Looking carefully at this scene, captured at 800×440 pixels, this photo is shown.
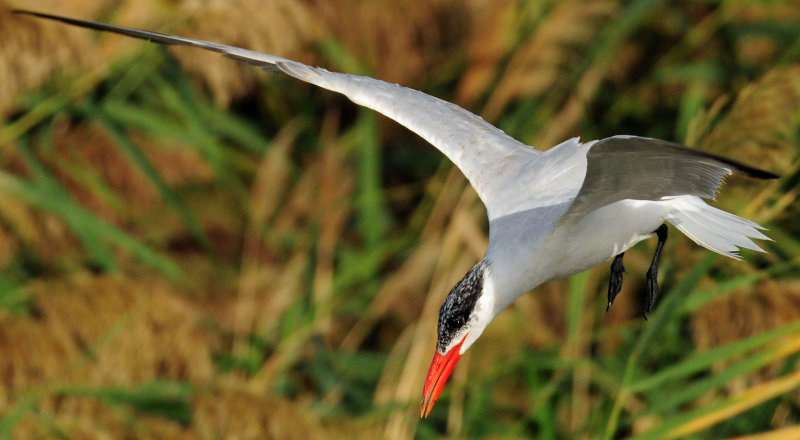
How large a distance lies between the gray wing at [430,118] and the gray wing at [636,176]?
0.48 m

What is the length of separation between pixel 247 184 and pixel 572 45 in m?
2.00

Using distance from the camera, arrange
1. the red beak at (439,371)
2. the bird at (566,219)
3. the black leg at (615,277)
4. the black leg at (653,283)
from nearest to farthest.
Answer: the bird at (566,219) → the red beak at (439,371) → the black leg at (653,283) → the black leg at (615,277)

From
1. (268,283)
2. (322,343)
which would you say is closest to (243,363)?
(322,343)

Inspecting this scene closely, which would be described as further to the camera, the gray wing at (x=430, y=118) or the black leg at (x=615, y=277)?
the black leg at (x=615, y=277)

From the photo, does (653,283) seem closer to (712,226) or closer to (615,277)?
(615,277)

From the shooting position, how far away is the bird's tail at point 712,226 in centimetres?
298

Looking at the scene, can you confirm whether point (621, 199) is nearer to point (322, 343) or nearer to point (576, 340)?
point (576, 340)

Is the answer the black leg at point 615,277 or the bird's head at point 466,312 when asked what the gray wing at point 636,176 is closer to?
the bird's head at point 466,312

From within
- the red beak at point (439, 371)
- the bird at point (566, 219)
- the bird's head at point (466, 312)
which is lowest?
the red beak at point (439, 371)

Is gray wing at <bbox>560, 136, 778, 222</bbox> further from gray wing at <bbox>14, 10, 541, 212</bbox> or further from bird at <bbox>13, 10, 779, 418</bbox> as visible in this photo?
gray wing at <bbox>14, 10, 541, 212</bbox>

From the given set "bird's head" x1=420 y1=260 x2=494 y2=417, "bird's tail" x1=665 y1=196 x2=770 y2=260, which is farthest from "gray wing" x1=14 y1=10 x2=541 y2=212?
"bird's tail" x1=665 y1=196 x2=770 y2=260

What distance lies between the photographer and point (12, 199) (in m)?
5.35

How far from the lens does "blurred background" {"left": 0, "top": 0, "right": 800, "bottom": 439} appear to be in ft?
11.7

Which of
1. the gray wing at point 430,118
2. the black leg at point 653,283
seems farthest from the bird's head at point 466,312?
the black leg at point 653,283
